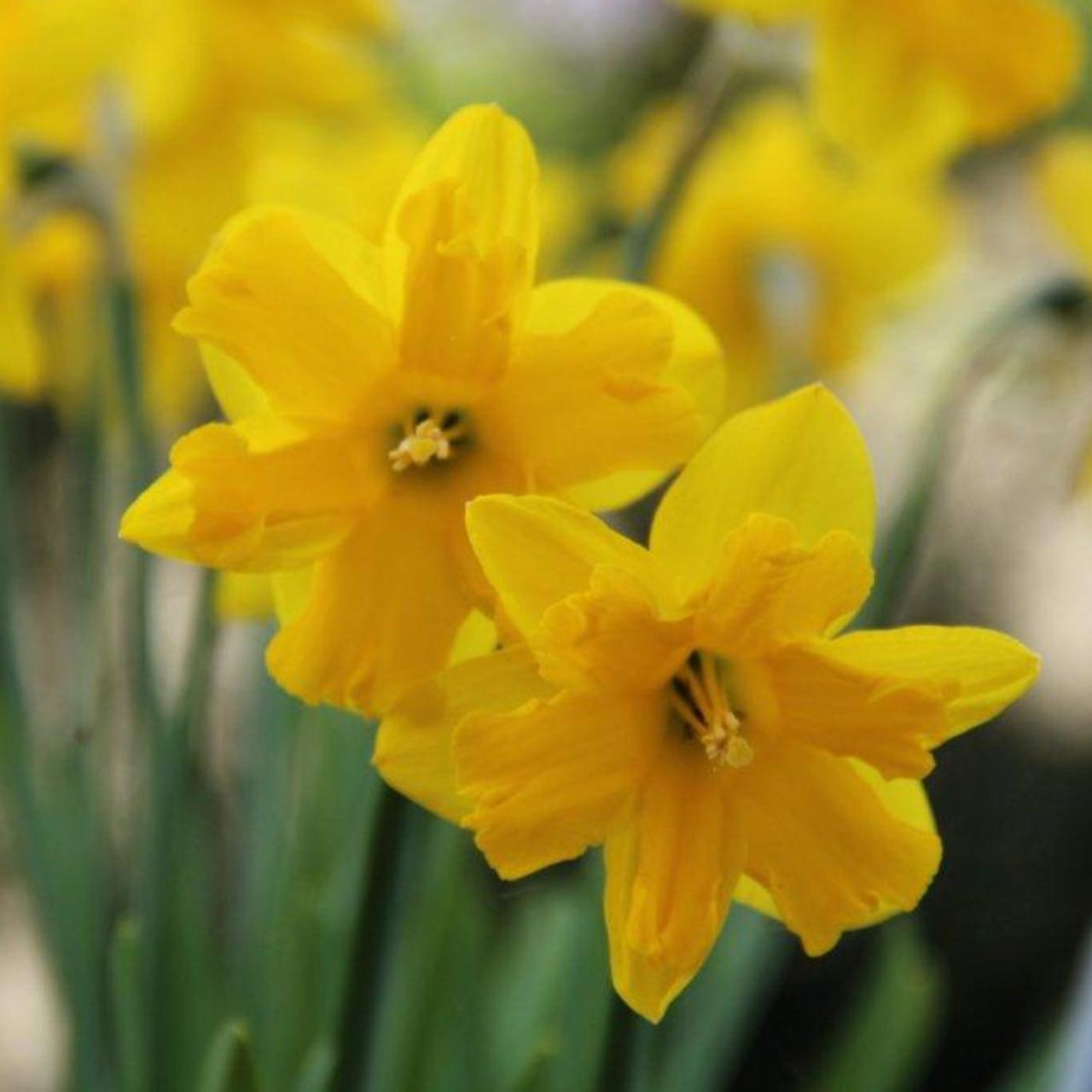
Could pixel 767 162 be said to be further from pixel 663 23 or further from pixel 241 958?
pixel 663 23

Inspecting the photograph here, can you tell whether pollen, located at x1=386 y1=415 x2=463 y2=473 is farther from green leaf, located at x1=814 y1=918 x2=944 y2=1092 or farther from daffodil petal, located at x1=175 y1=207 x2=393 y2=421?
green leaf, located at x1=814 y1=918 x2=944 y2=1092

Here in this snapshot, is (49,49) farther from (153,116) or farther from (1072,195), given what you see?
(1072,195)

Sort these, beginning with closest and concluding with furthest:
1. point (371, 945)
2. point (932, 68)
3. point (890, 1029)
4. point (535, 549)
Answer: point (535, 549) → point (371, 945) → point (932, 68) → point (890, 1029)

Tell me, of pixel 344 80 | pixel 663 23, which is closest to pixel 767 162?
pixel 344 80

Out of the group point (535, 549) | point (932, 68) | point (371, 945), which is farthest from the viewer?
point (932, 68)

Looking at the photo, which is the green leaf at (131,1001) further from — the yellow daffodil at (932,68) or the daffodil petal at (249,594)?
the yellow daffodil at (932,68)

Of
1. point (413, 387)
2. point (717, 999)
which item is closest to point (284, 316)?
point (413, 387)
